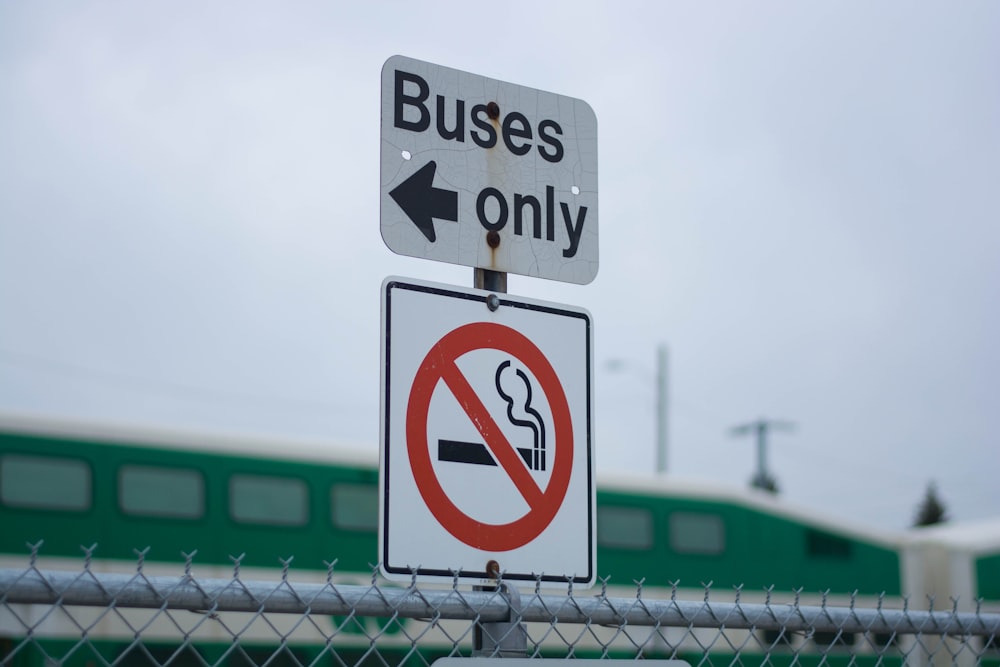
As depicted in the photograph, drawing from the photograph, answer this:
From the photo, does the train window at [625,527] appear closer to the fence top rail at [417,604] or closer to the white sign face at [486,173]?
the fence top rail at [417,604]

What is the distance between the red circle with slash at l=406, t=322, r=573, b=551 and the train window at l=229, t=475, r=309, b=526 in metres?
9.10

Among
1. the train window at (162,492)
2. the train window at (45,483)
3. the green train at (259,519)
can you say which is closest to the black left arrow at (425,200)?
the green train at (259,519)

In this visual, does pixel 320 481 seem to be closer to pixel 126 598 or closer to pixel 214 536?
pixel 214 536

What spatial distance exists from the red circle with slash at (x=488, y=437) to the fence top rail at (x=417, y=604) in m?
0.14

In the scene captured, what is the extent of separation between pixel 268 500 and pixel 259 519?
202 mm

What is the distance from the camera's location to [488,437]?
263 cm

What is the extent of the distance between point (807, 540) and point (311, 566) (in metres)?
6.56

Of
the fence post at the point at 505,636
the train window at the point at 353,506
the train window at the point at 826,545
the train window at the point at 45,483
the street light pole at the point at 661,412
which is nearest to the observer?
the fence post at the point at 505,636

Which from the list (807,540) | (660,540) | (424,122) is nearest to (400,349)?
(424,122)

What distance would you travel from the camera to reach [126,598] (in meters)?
2.03

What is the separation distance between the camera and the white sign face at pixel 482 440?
8.16ft

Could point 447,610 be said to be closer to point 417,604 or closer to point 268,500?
point 417,604

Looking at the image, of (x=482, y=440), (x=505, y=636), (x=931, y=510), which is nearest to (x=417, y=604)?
(x=505, y=636)

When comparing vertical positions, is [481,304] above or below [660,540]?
above
